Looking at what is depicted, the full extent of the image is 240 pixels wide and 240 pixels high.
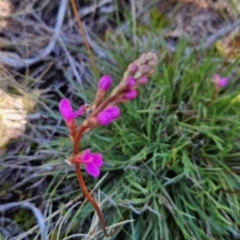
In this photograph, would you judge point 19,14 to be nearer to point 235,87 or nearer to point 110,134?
point 110,134

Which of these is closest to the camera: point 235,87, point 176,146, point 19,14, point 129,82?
point 129,82

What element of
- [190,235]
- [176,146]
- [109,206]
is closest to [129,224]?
[109,206]

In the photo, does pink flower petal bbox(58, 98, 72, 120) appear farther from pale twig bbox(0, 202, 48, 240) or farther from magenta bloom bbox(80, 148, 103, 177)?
pale twig bbox(0, 202, 48, 240)

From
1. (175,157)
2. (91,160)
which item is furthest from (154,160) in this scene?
(91,160)

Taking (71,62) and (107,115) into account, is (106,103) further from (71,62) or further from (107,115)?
(71,62)

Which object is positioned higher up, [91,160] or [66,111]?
[66,111]

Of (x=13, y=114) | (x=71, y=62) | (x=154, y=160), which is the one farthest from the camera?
(x=71, y=62)
